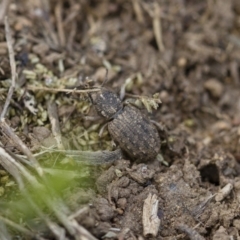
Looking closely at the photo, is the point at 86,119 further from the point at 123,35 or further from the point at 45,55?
the point at 123,35

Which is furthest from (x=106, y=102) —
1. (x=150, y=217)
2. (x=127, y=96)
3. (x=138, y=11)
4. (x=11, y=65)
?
(x=138, y=11)

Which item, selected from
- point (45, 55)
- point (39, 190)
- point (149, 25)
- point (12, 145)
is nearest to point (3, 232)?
point (39, 190)

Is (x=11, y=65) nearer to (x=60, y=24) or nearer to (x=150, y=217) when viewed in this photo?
(x=60, y=24)

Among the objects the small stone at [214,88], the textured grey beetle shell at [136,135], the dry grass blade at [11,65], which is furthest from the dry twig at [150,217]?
the small stone at [214,88]

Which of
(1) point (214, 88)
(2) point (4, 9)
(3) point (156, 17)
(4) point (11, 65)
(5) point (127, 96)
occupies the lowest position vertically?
(1) point (214, 88)

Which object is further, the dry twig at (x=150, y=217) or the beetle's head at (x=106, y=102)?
the beetle's head at (x=106, y=102)

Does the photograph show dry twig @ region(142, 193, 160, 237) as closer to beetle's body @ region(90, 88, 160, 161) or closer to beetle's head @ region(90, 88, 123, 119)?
beetle's body @ region(90, 88, 160, 161)

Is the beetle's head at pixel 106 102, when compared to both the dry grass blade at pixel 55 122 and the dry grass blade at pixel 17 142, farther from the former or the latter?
the dry grass blade at pixel 17 142
